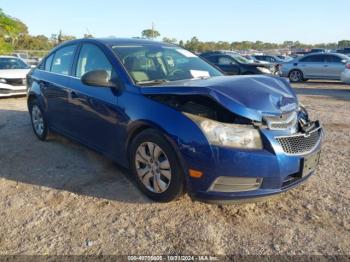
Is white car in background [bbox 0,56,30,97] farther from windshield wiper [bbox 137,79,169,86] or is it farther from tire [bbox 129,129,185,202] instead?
tire [bbox 129,129,185,202]

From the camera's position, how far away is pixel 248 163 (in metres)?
2.84

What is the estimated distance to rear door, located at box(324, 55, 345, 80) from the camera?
49.4ft

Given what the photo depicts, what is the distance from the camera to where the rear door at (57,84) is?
463 cm

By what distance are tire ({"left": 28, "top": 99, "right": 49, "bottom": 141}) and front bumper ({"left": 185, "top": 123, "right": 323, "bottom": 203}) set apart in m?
3.34

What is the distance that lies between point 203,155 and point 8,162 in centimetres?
306

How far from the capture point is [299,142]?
3.12 metres

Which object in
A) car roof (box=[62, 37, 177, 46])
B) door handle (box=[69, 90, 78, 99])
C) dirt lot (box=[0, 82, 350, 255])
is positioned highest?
car roof (box=[62, 37, 177, 46])

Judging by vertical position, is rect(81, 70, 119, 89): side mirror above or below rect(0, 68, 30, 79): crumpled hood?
above

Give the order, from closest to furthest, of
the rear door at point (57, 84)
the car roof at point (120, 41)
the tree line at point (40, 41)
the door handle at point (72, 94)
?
the car roof at point (120, 41) < the door handle at point (72, 94) < the rear door at point (57, 84) < the tree line at point (40, 41)

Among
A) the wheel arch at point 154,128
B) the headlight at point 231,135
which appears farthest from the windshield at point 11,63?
the headlight at point 231,135

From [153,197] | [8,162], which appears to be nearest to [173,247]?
[153,197]

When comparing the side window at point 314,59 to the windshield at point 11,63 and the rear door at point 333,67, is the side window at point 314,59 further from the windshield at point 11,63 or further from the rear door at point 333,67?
the windshield at point 11,63

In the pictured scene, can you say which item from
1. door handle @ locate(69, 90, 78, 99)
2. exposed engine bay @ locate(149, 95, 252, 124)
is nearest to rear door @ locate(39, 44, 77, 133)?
door handle @ locate(69, 90, 78, 99)

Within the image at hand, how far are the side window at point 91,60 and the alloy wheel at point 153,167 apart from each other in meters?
1.01
